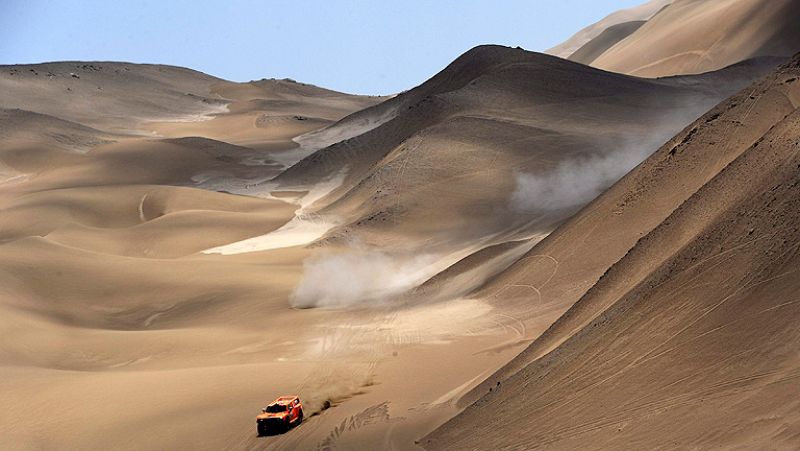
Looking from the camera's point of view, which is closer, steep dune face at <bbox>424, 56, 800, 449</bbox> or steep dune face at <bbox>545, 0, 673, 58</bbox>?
steep dune face at <bbox>424, 56, 800, 449</bbox>

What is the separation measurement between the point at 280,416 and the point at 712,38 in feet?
197

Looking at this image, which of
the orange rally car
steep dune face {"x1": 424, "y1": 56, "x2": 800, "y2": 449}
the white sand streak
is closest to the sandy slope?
the white sand streak

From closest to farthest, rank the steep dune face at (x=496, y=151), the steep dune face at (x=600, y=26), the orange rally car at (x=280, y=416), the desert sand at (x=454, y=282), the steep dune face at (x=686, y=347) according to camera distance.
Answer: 1. the steep dune face at (x=686, y=347)
2. the desert sand at (x=454, y=282)
3. the orange rally car at (x=280, y=416)
4. the steep dune face at (x=496, y=151)
5. the steep dune face at (x=600, y=26)

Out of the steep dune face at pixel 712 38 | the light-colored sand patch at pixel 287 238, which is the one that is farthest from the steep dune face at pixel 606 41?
the light-colored sand patch at pixel 287 238

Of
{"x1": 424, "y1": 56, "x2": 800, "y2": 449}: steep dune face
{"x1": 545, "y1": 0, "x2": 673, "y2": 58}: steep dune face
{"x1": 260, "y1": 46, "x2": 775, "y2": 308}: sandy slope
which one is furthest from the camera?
{"x1": 545, "y1": 0, "x2": 673, "y2": 58}: steep dune face

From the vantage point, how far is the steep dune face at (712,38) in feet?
199

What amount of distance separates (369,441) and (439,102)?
3759 centimetres

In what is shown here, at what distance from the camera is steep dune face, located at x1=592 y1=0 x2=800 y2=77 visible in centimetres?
6069

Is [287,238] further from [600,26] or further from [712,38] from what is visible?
[600,26]

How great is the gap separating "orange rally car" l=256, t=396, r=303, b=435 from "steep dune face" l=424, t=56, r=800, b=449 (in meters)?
2.44

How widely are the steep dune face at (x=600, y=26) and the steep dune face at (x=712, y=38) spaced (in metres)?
67.6

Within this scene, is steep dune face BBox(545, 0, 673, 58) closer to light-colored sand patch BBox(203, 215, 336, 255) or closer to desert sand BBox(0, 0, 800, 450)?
desert sand BBox(0, 0, 800, 450)

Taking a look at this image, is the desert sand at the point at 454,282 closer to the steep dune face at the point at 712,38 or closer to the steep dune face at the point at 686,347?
the steep dune face at the point at 686,347

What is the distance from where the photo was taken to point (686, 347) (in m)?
9.88
